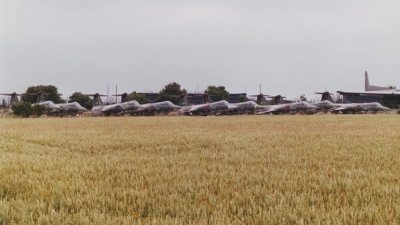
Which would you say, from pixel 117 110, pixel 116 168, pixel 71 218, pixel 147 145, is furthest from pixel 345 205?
pixel 117 110

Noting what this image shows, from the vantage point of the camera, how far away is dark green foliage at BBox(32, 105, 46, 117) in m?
31.0

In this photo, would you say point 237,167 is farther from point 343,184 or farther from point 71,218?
point 71,218

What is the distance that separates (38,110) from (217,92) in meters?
30.7

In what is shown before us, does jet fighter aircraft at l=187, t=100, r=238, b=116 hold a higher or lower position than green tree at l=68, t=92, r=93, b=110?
lower

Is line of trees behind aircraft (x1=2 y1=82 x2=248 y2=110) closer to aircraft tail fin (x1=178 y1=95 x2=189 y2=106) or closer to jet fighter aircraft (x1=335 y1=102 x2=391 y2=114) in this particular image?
aircraft tail fin (x1=178 y1=95 x2=189 y2=106)

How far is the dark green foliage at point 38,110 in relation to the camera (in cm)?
3103

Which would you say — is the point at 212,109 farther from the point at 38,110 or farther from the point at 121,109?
the point at 38,110

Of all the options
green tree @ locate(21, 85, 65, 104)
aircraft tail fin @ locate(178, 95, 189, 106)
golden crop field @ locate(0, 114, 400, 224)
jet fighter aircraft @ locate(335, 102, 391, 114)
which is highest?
green tree @ locate(21, 85, 65, 104)

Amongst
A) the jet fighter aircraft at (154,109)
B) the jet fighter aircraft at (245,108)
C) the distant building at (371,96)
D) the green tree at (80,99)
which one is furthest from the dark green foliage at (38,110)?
the distant building at (371,96)

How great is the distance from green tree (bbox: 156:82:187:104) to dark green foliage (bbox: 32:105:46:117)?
2498 cm

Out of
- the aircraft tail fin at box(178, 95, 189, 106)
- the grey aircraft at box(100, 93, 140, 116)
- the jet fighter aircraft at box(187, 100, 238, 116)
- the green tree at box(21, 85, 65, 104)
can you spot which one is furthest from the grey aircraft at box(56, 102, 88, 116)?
the aircraft tail fin at box(178, 95, 189, 106)

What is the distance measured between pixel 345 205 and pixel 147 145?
16.7 feet

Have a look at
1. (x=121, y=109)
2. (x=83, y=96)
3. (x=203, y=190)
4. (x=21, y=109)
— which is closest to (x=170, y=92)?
(x=83, y=96)

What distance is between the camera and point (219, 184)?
322 cm
